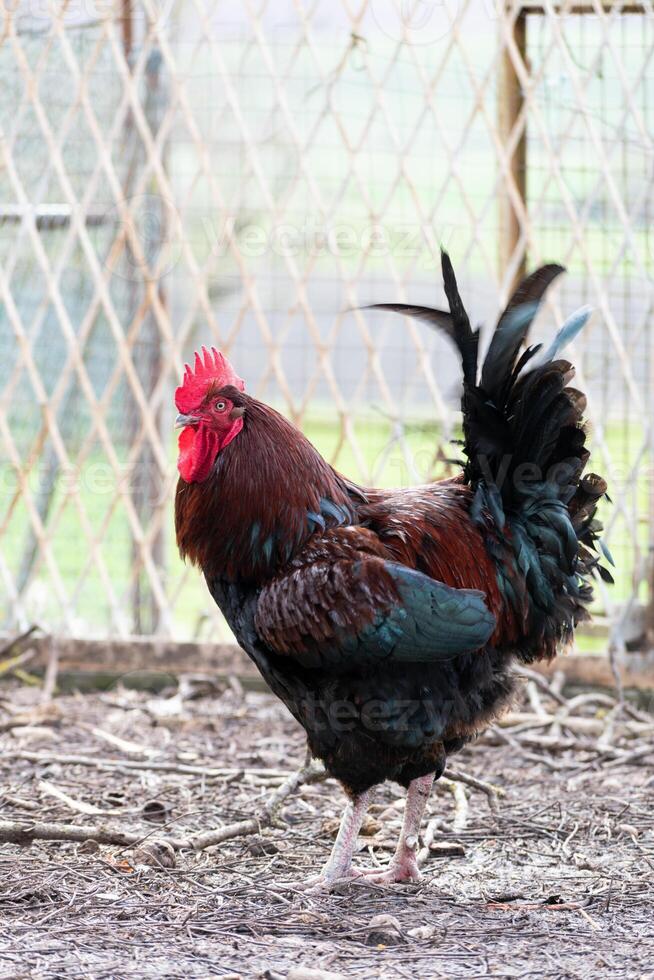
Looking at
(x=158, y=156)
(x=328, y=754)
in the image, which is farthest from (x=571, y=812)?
(x=158, y=156)

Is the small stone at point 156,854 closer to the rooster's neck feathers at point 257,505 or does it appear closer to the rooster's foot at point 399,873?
the rooster's foot at point 399,873

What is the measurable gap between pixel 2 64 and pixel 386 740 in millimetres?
3132

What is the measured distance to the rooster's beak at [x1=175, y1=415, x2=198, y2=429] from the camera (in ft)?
7.26

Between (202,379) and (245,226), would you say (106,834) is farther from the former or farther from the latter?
(245,226)

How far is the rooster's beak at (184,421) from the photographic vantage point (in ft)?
7.26

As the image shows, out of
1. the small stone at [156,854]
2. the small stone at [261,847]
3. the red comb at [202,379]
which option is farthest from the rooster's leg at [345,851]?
the red comb at [202,379]

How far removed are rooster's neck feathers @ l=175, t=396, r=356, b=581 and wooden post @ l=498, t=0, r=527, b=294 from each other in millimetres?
1899

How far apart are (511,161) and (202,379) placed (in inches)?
86.3

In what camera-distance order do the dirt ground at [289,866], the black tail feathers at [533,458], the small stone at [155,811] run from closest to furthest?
the dirt ground at [289,866], the black tail feathers at [533,458], the small stone at [155,811]

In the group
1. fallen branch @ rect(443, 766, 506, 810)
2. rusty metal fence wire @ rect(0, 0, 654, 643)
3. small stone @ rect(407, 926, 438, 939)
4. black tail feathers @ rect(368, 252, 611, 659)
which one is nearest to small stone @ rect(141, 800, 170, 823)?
fallen branch @ rect(443, 766, 506, 810)

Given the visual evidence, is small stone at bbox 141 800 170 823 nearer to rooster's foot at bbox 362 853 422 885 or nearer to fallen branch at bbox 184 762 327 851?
fallen branch at bbox 184 762 327 851

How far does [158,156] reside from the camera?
3.94 m

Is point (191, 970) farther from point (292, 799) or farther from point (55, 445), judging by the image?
point (55, 445)

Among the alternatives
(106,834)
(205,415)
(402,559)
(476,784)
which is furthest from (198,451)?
(476,784)
